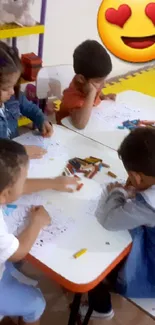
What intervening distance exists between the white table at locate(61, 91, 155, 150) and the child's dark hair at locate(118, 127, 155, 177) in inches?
15.7

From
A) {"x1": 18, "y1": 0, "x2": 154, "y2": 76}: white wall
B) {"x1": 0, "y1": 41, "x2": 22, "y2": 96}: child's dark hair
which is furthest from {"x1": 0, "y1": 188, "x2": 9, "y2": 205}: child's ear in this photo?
{"x1": 18, "y1": 0, "x2": 154, "y2": 76}: white wall

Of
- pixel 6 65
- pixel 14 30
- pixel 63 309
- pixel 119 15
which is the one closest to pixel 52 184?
pixel 6 65

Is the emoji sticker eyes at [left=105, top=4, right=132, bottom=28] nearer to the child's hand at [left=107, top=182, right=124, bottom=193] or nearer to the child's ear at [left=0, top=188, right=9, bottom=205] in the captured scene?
the child's hand at [left=107, top=182, right=124, bottom=193]

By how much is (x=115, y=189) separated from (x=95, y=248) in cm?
21

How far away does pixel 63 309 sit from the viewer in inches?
62.5

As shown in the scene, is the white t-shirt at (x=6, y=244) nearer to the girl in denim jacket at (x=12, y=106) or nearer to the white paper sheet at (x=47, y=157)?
the white paper sheet at (x=47, y=157)

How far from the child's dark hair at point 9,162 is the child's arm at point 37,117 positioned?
542 mm

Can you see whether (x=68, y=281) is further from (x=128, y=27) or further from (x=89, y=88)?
(x=128, y=27)

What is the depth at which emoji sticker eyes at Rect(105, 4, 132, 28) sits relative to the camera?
3.28 metres

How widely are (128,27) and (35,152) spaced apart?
2.32m

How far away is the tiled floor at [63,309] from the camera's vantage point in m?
1.55

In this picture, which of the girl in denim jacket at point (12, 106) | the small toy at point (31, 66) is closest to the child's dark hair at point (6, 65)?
the girl in denim jacket at point (12, 106)

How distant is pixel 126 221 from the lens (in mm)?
1099

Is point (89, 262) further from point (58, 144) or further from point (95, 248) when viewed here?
point (58, 144)
